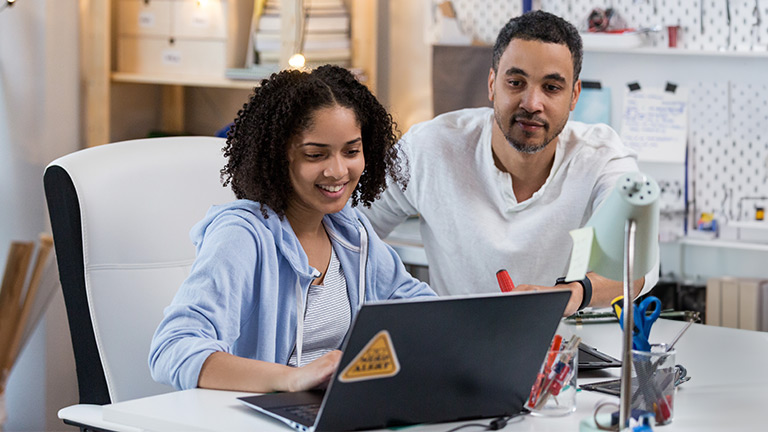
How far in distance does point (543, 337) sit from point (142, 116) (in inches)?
96.7

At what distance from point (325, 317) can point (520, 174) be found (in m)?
0.66

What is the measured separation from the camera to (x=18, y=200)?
108 inches

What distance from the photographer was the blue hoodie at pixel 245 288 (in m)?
1.34

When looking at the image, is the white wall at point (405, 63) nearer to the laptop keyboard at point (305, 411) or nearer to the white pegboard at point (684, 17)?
the white pegboard at point (684, 17)

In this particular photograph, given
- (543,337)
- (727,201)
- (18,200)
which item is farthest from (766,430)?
(18,200)

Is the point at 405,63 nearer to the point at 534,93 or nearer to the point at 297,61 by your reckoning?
the point at 297,61

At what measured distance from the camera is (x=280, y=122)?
1558 mm

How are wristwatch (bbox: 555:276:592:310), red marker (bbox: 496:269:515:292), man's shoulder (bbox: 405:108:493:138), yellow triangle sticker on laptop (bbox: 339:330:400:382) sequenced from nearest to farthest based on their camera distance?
1. yellow triangle sticker on laptop (bbox: 339:330:400:382)
2. red marker (bbox: 496:269:515:292)
3. wristwatch (bbox: 555:276:592:310)
4. man's shoulder (bbox: 405:108:493:138)

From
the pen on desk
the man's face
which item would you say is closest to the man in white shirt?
the man's face

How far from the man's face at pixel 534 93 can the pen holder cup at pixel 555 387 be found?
31.4 inches

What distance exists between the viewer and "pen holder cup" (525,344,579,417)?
1244 mm

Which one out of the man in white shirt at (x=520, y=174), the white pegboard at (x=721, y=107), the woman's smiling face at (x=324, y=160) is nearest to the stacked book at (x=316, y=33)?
the white pegboard at (x=721, y=107)

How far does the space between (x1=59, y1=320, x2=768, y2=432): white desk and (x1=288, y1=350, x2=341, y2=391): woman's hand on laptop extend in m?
0.07

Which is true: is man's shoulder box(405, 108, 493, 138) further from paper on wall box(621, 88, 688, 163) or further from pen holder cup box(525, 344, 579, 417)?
paper on wall box(621, 88, 688, 163)
